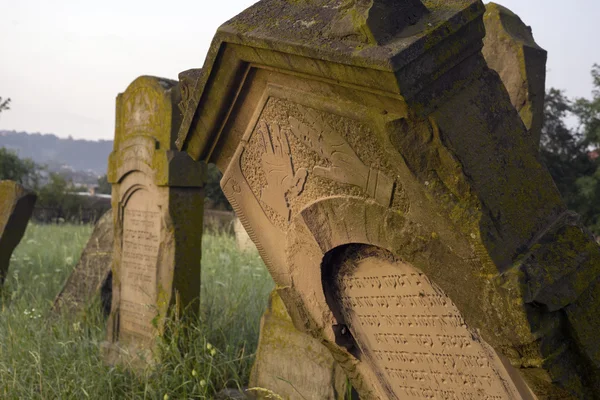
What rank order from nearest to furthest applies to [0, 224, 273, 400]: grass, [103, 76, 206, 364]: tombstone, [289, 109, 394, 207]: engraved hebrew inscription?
1. [289, 109, 394, 207]: engraved hebrew inscription
2. [0, 224, 273, 400]: grass
3. [103, 76, 206, 364]: tombstone

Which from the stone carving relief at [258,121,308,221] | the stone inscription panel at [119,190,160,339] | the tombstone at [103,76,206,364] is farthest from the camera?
the stone inscription panel at [119,190,160,339]

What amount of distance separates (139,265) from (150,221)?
1.29ft

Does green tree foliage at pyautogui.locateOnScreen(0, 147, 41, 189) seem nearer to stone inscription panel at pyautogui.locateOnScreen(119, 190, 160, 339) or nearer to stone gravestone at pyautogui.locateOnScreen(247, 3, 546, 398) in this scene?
stone inscription panel at pyautogui.locateOnScreen(119, 190, 160, 339)

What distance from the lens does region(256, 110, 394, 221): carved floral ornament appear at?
221 centimetres

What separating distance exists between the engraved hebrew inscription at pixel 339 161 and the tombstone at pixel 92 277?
13.5 feet

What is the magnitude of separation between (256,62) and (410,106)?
74 centimetres

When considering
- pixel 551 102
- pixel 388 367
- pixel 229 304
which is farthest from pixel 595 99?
pixel 388 367

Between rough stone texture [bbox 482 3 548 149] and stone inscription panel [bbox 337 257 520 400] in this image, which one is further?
rough stone texture [bbox 482 3 548 149]

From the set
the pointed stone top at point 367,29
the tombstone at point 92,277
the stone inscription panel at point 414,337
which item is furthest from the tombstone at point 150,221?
the pointed stone top at point 367,29

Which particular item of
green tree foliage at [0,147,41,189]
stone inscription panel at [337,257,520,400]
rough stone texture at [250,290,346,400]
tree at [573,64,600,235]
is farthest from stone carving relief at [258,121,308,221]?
green tree foliage at [0,147,41,189]

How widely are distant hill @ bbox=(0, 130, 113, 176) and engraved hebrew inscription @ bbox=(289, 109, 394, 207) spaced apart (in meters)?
147

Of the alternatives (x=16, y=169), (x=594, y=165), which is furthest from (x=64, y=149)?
(x=594, y=165)

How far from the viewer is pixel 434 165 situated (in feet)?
6.47

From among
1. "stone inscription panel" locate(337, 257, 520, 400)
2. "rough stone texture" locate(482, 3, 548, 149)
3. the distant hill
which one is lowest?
"stone inscription panel" locate(337, 257, 520, 400)
